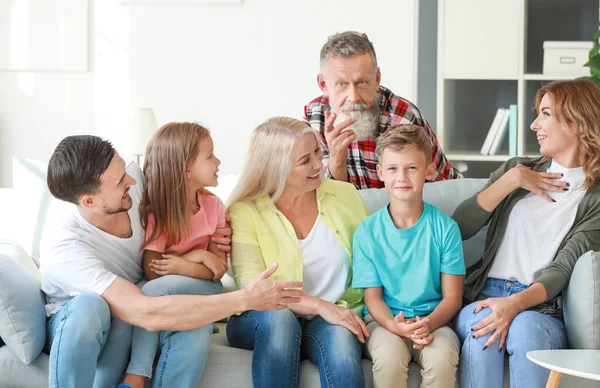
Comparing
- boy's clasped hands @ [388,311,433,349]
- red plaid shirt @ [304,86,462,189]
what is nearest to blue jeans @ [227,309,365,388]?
boy's clasped hands @ [388,311,433,349]

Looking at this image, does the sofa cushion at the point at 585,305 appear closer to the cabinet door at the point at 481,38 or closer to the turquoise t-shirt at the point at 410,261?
the turquoise t-shirt at the point at 410,261

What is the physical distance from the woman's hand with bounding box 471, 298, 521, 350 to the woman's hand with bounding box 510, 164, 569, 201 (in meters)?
0.39

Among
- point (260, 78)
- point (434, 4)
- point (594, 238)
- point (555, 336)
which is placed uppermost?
point (434, 4)

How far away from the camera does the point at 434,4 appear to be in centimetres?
459

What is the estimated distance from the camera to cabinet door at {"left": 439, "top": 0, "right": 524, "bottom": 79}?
14.2 feet

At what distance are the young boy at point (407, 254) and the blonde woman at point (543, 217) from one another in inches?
3.9

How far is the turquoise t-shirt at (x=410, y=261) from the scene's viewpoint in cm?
232

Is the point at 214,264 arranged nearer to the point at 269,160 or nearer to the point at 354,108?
the point at 269,160

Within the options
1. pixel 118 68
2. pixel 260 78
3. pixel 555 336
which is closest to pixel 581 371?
pixel 555 336

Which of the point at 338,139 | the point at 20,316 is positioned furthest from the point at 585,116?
the point at 20,316

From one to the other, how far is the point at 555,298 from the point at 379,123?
39.1 inches

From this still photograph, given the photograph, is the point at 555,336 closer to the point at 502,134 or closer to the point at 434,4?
the point at 502,134

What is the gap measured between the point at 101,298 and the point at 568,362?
1.13 m

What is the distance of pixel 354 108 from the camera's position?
2.92 metres
